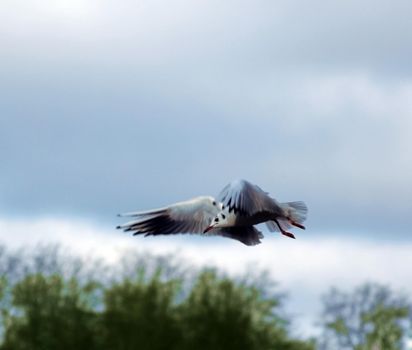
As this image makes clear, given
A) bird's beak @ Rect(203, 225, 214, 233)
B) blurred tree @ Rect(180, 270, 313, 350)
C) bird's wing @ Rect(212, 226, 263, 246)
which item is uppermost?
bird's wing @ Rect(212, 226, 263, 246)

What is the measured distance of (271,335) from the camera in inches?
1171

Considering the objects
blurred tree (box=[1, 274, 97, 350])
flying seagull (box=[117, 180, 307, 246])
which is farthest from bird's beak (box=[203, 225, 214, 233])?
blurred tree (box=[1, 274, 97, 350])

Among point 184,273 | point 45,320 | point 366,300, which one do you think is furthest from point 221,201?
point 366,300

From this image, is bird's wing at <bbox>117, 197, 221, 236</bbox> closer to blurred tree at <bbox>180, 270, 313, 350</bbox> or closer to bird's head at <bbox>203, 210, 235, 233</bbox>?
bird's head at <bbox>203, 210, 235, 233</bbox>

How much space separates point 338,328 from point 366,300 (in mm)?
66556

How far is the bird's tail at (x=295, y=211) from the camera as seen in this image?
1248 inches

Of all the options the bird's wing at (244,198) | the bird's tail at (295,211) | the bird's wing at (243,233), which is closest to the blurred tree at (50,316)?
the bird's wing at (243,233)

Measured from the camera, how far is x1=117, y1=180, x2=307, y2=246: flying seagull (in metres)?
30.5

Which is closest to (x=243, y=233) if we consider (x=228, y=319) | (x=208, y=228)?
(x=208, y=228)

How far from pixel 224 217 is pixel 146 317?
9.78 ft

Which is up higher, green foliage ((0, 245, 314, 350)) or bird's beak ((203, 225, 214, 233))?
bird's beak ((203, 225, 214, 233))

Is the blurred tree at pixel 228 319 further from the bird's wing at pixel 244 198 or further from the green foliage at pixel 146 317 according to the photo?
the bird's wing at pixel 244 198

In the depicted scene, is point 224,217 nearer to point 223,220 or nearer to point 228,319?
point 223,220

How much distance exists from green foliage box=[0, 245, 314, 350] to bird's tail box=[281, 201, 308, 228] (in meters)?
2.08
